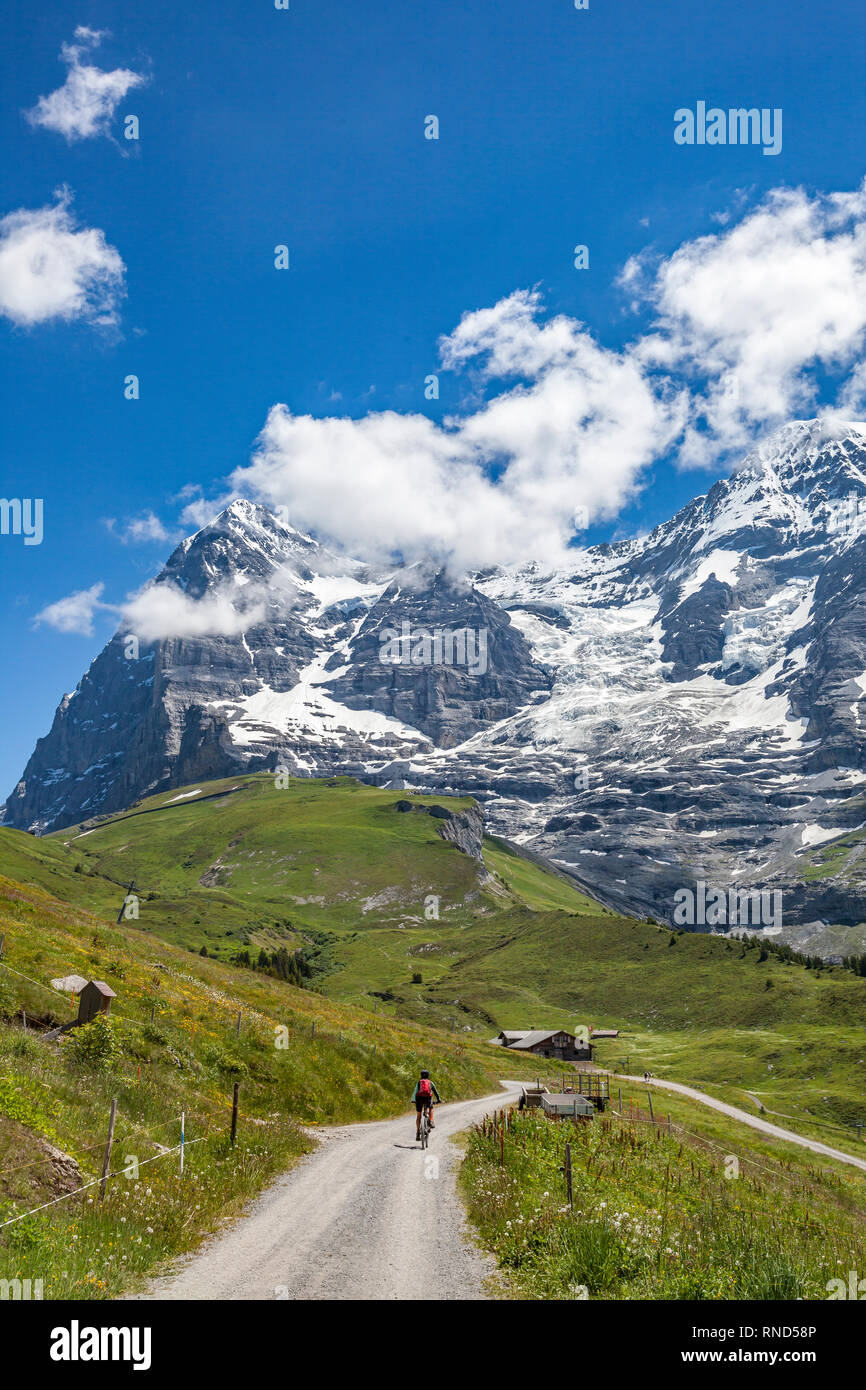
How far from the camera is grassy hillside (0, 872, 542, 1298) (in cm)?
1309

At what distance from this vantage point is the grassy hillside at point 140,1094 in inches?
515

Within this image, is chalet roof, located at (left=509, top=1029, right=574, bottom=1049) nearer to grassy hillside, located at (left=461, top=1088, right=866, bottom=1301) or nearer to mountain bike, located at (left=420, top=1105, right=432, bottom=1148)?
grassy hillside, located at (left=461, top=1088, right=866, bottom=1301)

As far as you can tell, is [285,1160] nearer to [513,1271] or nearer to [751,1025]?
[513,1271]

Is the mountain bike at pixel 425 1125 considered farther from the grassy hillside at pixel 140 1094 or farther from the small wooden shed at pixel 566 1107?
the small wooden shed at pixel 566 1107

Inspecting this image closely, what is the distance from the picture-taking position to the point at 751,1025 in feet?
446

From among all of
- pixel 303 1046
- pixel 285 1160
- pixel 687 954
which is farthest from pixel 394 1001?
pixel 285 1160

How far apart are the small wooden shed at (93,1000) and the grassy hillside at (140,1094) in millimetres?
1041

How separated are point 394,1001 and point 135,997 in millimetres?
137040

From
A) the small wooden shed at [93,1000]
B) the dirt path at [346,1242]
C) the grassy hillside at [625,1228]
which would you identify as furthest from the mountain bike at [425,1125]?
the small wooden shed at [93,1000]

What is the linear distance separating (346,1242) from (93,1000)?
11.2 metres

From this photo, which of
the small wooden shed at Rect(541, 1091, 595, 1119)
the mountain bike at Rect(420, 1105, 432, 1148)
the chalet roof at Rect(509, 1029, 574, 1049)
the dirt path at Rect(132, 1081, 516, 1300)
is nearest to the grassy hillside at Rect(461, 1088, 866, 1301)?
the dirt path at Rect(132, 1081, 516, 1300)
